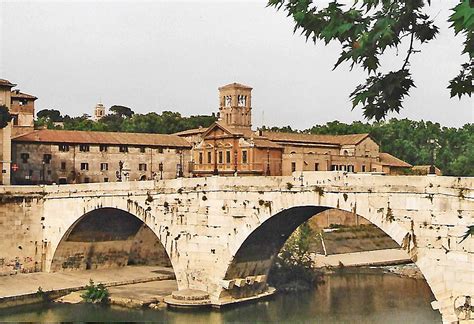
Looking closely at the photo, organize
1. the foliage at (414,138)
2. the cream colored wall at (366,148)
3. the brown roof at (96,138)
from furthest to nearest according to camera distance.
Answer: the foliage at (414,138) → the cream colored wall at (366,148) → the brown roof at (96,138)

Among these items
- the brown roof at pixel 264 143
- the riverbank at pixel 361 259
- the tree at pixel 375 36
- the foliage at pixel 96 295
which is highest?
the brown roof at pixel 264 143

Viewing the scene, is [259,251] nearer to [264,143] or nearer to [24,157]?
[264,143]

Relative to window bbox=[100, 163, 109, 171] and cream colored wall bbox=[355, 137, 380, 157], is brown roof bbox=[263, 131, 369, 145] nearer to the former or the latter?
cream colored wall bbox=[355, 137, 380, 157]

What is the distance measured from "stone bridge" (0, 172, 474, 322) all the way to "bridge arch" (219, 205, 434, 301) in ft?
0.16

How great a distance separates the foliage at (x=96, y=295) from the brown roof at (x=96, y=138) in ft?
46.3

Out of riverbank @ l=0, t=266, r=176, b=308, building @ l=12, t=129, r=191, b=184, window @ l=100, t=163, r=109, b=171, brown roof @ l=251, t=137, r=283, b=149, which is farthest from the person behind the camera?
window @ l=100, t=163, r=109, b=171

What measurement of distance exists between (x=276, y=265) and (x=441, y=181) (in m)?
13.3

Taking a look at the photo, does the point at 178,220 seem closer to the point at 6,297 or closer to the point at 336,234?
the point at 6,297

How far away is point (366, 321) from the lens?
2127 cm

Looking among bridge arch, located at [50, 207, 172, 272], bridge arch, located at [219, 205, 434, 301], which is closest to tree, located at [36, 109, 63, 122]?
bridge arch, located at [50, 207, 172, 272]

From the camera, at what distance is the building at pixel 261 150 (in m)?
38.0

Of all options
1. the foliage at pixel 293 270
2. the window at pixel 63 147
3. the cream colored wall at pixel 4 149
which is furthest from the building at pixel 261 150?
the cream colored wall at pixel 4 149

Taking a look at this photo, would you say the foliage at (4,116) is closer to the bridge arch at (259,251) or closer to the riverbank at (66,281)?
the riverbank at (66,281)

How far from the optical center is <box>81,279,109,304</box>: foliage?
80.8 feet
